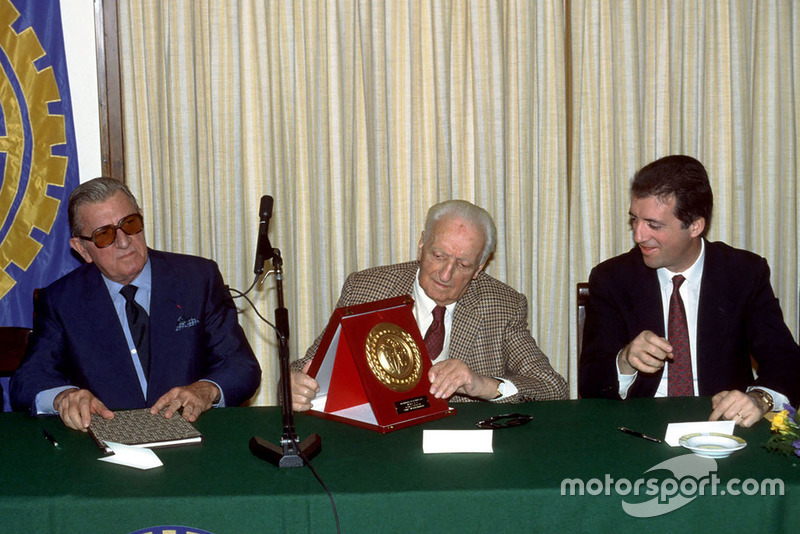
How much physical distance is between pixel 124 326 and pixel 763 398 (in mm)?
2304

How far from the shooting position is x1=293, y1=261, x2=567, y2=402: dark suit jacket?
302cm

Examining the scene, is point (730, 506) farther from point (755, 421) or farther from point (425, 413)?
point (425, 413)

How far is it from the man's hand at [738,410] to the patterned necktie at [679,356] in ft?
1.89

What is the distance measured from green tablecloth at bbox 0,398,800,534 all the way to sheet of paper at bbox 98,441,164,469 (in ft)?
0.10

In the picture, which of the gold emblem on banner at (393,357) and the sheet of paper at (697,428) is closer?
the sheet of paper at (697,428)

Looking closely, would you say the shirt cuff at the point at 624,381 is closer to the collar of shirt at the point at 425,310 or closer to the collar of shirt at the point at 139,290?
the collar of shirt at the point at 425,310

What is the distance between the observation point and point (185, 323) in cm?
303

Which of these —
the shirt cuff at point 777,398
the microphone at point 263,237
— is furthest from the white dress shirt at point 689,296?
the microphone at point 263,237

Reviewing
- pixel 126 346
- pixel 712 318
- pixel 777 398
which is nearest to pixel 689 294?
pixel 712 318

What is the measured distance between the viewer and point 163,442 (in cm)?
220

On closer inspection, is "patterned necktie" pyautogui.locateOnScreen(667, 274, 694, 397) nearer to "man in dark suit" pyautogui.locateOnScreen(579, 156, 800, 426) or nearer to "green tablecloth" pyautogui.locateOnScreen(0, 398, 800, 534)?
"man in dark suit" pyautogui.locateOnScreen(579, 156, 800, 426)

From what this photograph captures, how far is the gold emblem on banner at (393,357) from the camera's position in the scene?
2.43 m

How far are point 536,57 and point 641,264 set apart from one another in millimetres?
1414

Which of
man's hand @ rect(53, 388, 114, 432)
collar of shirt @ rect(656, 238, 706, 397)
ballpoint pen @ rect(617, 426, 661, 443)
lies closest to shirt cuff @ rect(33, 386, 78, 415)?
man's hand @ rect(53, 388, 114, 432)
